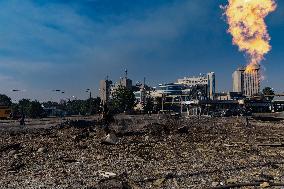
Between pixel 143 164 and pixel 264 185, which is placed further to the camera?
pixel 143 164

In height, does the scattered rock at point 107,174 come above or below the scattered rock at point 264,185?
below

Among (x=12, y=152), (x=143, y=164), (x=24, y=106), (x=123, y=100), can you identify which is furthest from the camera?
(x=24, y=106)

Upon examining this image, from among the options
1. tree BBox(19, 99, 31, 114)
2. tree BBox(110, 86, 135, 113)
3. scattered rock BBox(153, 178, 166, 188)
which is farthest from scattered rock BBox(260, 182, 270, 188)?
tree BBox(19, 99, 31, 114)

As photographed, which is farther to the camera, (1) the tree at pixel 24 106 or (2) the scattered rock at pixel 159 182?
(1) the tree at pixel 24 106

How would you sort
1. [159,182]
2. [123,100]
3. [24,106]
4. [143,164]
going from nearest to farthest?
[159,182] → [143,164] → [123,100] → [24,106]

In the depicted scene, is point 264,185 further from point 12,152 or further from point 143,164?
point 12,152

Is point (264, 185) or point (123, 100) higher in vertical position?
point (123, 100)

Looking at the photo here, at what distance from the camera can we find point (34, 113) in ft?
424

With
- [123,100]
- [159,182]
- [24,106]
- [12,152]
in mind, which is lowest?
[159,182]

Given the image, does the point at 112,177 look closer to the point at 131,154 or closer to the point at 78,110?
the point at 131,154

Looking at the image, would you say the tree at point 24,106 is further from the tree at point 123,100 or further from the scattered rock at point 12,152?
the scattered rock at point 12,152

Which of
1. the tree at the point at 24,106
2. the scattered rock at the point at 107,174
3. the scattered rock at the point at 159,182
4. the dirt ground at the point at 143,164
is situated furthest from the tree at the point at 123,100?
the scattered rock at the point at 159,182

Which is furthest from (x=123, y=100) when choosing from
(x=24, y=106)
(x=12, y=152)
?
(x=12, y=152)

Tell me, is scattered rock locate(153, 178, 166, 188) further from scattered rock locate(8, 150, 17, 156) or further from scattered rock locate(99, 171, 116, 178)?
scattered rock locate(8, 150, 17, 156)
